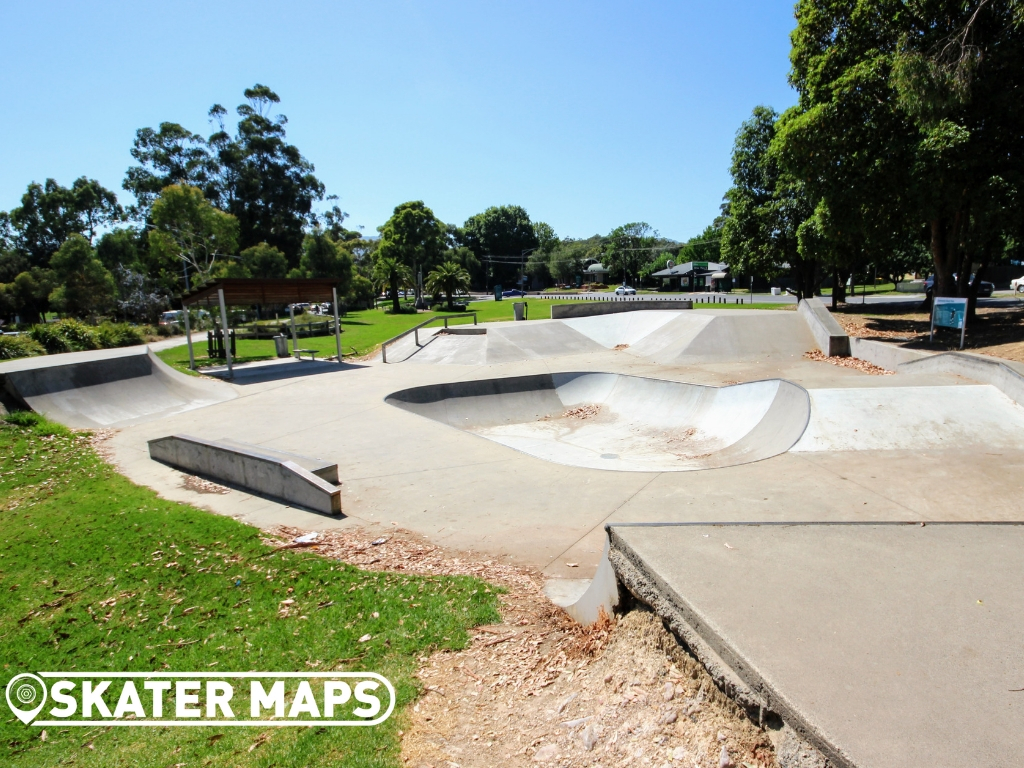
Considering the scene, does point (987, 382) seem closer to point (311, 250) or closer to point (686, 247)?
point (311, 250)

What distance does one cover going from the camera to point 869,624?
126 inches

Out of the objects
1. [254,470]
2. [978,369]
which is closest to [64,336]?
[254,470]

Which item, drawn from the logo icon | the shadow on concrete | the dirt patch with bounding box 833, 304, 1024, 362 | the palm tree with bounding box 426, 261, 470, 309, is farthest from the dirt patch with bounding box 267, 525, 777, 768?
the palm tree with bounding box 426, 261, 470, 309

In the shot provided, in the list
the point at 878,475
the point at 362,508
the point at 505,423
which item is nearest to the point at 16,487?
the point at 362,508

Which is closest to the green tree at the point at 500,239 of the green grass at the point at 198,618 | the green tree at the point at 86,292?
the green tree at the point at 86,292

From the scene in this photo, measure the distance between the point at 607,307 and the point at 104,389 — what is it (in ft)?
72.7

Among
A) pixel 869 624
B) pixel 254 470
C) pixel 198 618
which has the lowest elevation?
pixel 198 618

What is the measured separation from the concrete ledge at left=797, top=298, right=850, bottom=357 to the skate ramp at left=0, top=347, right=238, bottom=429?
17797 millimetres

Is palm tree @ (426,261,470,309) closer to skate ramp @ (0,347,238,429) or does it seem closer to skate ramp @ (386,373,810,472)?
skate ramp @ (0,347,238,429)

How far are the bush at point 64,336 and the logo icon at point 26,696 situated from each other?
19.7 m

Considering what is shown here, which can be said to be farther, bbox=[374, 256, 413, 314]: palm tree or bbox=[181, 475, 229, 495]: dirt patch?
bbox=[374, 256, 413, 314]: palm tree

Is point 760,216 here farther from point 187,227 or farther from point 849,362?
point 187,227

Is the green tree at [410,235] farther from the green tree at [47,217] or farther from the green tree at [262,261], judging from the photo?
the green tree at [47,217]

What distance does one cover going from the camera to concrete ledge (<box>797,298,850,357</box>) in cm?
1708
